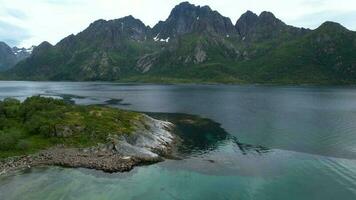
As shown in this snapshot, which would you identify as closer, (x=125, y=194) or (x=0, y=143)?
(x=125, y=194)

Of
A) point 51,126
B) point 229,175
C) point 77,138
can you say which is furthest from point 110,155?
point 229,175

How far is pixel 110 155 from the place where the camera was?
75.5 metres

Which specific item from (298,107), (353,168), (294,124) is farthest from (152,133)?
(298,107)

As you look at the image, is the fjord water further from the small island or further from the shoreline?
the small island

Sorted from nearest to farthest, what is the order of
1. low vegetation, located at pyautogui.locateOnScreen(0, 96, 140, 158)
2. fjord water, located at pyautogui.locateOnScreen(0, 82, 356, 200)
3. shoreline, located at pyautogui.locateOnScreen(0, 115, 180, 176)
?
fjord water, located at pyautogui.locateOnScreen(0, 82, 356, 200) → shoreline, located at pyautogui.locateOnScreen(0, 115, 180, 176) → low vegetation, located at pyautogui.locateOnScreen(0, 96, 140, 158)

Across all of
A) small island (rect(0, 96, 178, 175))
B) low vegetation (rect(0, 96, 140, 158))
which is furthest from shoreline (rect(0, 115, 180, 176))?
low vegetation (rect(0, 96, 140, 158))

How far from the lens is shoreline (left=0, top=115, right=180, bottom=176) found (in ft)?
226

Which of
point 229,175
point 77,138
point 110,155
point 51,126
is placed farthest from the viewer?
point 51,126

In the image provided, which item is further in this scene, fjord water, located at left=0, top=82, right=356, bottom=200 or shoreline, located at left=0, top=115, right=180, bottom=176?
shoreline, located at left=0, top=115, right=180, bottom=176

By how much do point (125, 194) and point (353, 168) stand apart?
153 feet

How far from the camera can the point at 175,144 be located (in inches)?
3629

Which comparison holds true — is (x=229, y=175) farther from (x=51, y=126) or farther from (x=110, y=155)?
(x=51, y=126)

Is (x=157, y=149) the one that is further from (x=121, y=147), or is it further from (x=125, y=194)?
(x=125, y=194)

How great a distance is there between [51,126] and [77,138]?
7.93 metres
